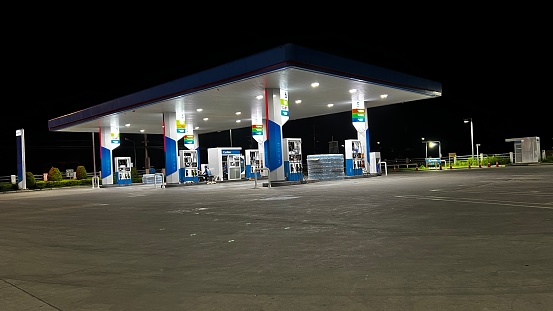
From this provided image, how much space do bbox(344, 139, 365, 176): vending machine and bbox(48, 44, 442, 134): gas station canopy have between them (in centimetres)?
304

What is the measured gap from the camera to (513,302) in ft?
11.8

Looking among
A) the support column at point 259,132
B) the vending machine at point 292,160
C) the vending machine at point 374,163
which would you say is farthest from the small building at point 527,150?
the vending machine at point 292,160

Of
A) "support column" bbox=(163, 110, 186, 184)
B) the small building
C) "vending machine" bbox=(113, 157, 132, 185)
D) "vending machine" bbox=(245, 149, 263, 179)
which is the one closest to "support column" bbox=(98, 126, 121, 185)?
"vending machine" bbox=(113, 157, 132, 185)

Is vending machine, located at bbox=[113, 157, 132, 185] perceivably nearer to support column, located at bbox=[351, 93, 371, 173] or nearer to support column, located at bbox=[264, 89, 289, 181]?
support column, located at bbox=[264, 89, 289, 181]

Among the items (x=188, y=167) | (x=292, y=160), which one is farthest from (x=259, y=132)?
(x=292, y=160)

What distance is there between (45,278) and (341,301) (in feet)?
12.0

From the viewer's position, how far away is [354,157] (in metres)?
28.3

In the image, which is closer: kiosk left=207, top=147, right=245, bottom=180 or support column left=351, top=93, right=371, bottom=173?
support column left=351, top=93, right=371, bottom=173

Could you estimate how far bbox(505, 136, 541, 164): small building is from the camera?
38.8 m

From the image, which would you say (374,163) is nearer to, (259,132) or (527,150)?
(259,132)

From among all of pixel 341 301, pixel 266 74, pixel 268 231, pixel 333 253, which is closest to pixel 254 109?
pixel 266 74

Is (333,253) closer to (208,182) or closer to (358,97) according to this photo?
(358,97)

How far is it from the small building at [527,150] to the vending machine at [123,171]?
1375 inches

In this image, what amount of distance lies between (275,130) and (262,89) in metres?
2.74
